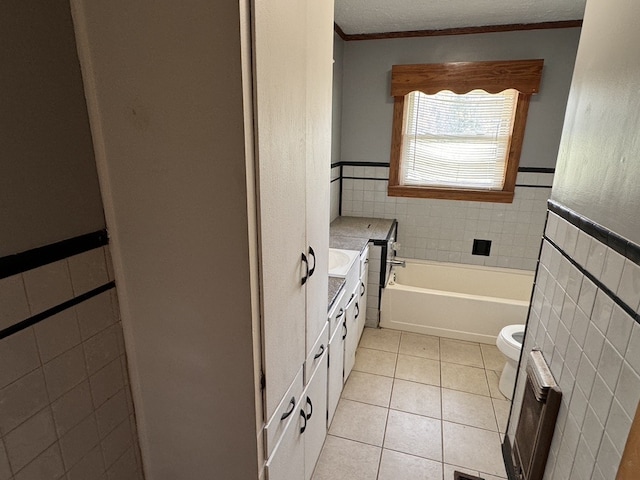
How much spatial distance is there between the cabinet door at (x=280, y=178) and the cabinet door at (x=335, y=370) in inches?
26.1

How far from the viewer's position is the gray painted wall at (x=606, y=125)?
36.9 inches

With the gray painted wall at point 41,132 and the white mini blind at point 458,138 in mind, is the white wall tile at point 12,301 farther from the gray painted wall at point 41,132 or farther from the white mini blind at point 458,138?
the white mini blind at point 458,138

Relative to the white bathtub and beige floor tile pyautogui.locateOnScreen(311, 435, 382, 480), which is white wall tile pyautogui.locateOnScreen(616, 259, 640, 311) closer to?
beige floor tile pyautogui.locateOnScreen(311, 435, 382, 480)

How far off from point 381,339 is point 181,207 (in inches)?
97.9

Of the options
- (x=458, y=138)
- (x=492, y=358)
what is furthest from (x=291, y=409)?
(x=458, y=138)

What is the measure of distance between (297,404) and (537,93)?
2999 millimetres

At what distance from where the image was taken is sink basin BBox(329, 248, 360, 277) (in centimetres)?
213

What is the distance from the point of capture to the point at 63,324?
2.89ft

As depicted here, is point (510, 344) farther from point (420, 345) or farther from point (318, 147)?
point (318, 147)

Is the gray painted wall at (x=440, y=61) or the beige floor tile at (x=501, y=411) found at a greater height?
the gray painted wall at (x=440, y=61)

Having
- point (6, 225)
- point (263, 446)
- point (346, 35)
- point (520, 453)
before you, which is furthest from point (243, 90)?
point (346, 35)

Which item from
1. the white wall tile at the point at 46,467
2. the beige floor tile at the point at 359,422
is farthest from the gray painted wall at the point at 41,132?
the beige floor tile at the point at 359,422

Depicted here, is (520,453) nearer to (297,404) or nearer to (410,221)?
(297,404)

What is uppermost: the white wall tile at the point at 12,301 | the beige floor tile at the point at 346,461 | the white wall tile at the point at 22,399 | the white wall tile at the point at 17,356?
the white wall tile at the point at 12,301
